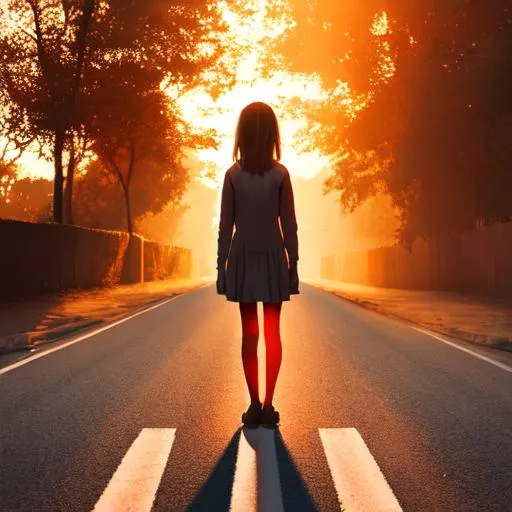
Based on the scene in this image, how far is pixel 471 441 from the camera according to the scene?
5.28 meters

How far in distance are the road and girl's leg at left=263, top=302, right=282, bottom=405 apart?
353mm

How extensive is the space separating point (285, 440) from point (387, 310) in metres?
14.4

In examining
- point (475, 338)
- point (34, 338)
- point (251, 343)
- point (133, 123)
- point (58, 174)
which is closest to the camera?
point (251, 343)

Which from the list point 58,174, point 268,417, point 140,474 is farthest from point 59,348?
point 58,174

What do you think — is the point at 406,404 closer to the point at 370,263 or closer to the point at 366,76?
the point at 366,76

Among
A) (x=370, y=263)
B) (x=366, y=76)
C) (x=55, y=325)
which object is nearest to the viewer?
(x=55, y=325)

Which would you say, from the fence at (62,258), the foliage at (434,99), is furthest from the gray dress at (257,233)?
the foliage at (434,99)

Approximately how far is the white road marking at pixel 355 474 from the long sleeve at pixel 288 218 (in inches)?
56.5

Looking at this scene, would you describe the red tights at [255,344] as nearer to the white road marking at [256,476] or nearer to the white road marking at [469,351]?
the white road marking at [256,476]

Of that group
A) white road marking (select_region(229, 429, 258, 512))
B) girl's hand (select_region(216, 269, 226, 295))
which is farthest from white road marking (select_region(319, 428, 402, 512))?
girl's hand (select_region(216, 269, 226, 295))

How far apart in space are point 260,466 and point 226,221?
6.48 ft

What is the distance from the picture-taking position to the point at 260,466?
4.61 meters

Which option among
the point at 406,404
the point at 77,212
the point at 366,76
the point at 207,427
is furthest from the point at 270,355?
the point at 77,212

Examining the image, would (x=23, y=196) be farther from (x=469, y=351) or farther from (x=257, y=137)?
(x=257, y=137)
